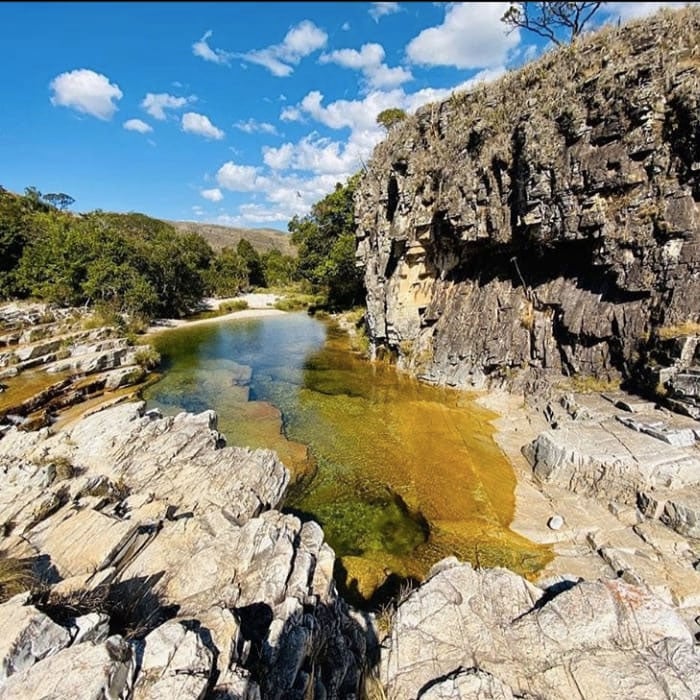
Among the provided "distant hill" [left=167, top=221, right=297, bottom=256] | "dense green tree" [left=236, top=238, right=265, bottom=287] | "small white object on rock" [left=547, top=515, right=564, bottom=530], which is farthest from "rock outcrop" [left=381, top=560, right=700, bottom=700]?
"distant hill" [left=167, top=221, right=297, bottom=256]

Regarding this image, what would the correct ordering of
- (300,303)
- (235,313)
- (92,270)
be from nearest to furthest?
(92,270)
(235,313)
(300,303)

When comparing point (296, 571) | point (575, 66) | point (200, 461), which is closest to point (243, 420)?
point (200, 461)

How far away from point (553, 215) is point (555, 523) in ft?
40.8

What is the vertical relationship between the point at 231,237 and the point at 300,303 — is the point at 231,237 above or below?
above

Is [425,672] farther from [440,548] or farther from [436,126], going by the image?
[436,126]

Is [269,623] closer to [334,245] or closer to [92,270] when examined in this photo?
[92,270]

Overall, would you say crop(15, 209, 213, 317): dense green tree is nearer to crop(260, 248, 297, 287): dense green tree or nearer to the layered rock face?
the layered rock face

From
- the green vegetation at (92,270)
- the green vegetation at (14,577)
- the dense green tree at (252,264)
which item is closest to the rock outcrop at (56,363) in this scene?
the green vegetation at (92,270)

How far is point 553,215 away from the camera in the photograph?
16.4m

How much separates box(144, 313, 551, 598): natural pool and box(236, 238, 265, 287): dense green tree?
45.8m

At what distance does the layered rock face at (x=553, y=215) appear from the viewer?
1371 centimetres

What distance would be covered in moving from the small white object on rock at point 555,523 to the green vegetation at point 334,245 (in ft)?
109

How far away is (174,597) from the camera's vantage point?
5.64 m

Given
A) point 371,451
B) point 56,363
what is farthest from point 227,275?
point 371,451
